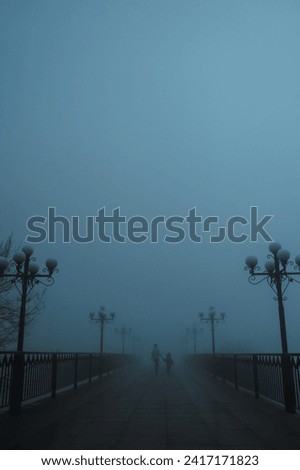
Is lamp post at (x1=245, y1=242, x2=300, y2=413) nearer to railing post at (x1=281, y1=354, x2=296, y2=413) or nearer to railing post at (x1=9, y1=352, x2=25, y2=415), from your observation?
railing post at (x1=281, y1=354, x2=296, y2=413)

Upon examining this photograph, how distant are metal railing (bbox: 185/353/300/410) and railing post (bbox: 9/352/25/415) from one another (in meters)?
6.08

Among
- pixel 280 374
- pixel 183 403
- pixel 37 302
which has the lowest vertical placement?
pixel 183 403

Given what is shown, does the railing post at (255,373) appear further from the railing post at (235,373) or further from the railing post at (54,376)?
the railing post at (54,376)

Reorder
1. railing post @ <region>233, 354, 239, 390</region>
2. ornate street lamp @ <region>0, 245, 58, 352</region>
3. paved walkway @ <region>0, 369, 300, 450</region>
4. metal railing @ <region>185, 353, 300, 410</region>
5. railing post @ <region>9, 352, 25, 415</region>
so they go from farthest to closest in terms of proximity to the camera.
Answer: railing post @ <region>233, 354, 239, 390</region> → ornate street lamp @ <region>0, 245, 58, 352</region> → metal railing @ <region>185, 353, 300, 410</region> → railing post @ <region>9, 352, 25, 415</region> → paved walkway @ <region>0, 369, 300, 450</region>

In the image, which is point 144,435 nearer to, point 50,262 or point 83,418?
point 83,418

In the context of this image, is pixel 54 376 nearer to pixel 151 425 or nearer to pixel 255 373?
pixel 151 425

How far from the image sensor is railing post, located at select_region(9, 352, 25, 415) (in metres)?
8.45

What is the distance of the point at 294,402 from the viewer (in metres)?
8.59

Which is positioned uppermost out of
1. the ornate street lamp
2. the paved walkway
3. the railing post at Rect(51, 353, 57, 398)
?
the ornate street lamp

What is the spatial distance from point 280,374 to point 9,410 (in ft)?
21.2

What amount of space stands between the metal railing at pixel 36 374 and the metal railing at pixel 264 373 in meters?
6.06

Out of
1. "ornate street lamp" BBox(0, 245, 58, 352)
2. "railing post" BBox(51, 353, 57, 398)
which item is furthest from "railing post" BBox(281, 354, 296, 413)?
"ornate street lamp" BBox(0, 245, 58, 352)
